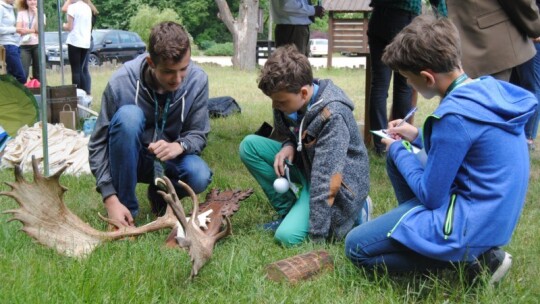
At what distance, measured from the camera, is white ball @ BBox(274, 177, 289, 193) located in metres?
3.51

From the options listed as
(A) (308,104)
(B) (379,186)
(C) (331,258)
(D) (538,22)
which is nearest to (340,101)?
(A) (308,104)

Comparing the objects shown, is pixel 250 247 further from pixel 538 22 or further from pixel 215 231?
pixel 538 22

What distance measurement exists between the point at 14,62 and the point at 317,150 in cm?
702

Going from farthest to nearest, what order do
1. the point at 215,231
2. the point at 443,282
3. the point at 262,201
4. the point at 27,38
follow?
the point at 27,38
the point at 262,201
the point at 215,231
the point at 443,282

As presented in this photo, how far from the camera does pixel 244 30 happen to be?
2367cm

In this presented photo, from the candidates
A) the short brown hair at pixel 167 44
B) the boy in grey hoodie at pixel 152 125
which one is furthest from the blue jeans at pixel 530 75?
the short brown hair at pixel 167 44

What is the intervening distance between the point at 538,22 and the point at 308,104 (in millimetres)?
1850

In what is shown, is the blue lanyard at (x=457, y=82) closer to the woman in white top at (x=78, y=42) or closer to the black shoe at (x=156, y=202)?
the black shoe at (x=156, y=202)

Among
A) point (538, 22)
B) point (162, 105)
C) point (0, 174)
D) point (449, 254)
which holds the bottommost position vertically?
point (0, 174)

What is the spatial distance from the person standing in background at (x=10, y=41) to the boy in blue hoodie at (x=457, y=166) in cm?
755

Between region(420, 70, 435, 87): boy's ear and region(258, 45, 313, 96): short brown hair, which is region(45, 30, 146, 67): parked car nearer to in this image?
region(258, 45, 313, 96): short brown hair

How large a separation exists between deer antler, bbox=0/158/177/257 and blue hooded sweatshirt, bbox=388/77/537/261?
1347mm

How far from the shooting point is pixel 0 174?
5059 mm

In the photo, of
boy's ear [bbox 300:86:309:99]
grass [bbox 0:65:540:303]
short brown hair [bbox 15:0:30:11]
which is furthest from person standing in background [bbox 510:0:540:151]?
short brown hair [bbox 15:0:30:11]
